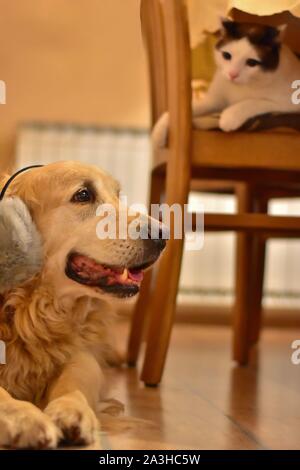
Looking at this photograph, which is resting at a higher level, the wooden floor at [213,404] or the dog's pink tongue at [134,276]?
the dog's pink tongue at [134,276]

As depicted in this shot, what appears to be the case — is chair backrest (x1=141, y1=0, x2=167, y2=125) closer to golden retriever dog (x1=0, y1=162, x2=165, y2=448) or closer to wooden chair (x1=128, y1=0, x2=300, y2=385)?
wooden chair (x1=128, y1=0, x2=300, y2=385)

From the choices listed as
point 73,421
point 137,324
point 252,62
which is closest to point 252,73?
point 252,62

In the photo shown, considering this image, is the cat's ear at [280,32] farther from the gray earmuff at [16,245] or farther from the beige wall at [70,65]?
the beige wall at [70,65]

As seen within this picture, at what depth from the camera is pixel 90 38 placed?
3400mm

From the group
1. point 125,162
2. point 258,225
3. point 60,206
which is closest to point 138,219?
point 60,206

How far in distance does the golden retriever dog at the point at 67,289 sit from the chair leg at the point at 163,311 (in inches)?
11.2

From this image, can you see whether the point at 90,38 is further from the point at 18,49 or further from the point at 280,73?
the point at 280,73

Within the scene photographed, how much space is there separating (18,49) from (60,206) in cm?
220

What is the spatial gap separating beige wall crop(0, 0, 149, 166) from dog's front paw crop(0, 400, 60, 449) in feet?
8.45

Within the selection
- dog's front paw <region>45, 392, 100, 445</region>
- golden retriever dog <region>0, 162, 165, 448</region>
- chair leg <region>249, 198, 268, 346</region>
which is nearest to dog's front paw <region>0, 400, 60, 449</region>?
dog's front paw <region>45, 392, 100, 445</region>

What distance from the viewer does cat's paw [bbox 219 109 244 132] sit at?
5.29ft

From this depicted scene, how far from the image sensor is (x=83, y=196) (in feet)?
4.54

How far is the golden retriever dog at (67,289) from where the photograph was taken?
4.18 ft

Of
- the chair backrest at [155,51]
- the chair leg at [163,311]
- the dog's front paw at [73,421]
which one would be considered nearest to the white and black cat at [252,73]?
the chair backrest at [155,51]
